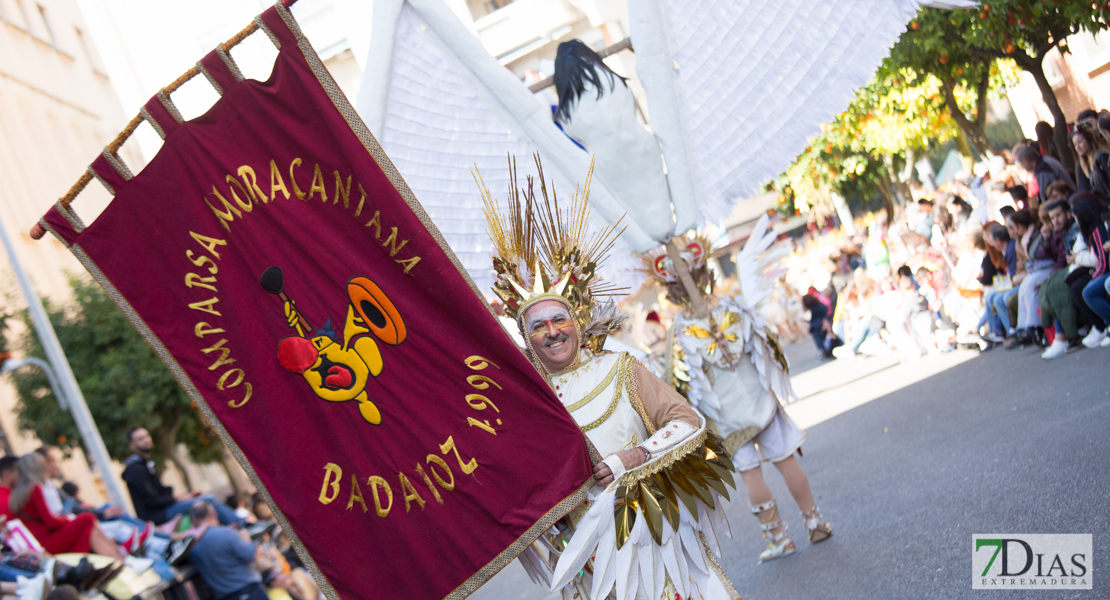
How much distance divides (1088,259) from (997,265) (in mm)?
1989

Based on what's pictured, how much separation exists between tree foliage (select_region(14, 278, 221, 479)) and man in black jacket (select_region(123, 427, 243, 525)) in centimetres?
1027

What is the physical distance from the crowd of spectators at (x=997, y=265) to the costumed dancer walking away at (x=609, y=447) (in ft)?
16.5

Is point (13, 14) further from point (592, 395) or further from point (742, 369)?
point (592, 395)

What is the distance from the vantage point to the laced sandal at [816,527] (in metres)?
5.12

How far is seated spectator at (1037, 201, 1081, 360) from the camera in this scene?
741 cm

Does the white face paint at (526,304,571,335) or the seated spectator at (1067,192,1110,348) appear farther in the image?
the seated spectator at (1067,192,1110,348)

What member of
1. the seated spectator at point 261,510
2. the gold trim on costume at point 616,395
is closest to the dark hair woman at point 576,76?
the gold trim on costume at point 616,395

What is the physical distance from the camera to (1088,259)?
7012 mm

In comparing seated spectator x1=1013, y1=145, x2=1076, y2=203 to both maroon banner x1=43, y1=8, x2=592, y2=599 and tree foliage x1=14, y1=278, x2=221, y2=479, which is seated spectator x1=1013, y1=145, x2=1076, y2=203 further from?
tree foliage x1=14, y1=278, x2=221, y2=479

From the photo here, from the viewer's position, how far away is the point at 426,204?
5.48 metres

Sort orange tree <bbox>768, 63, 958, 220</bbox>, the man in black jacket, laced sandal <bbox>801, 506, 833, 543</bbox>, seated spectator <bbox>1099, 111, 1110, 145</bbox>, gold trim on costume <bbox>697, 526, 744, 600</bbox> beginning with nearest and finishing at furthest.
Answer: gold trim on costume <bbox>697, 526, 744, 600</bbox>, laced sandal <bbox>801, 506, 833, 543</bbox>, seated spectator <bbox>1099, 111, 1110, 145</bbox>, the man in black jacket, orange tree <bbox>768, 63, 958, 220</bbox>

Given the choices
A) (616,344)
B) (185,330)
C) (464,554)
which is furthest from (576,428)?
(616,344)

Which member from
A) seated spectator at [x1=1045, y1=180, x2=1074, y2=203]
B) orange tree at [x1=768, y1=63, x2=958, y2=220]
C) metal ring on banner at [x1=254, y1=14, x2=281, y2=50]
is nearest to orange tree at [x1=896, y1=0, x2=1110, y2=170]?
orange tree at [x1=768, y1=63, x2=958, y2=220]

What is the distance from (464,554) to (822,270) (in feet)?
51.4
